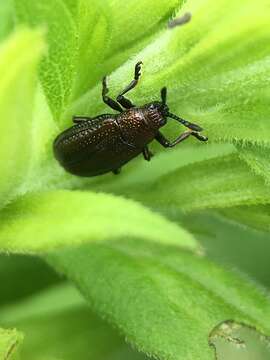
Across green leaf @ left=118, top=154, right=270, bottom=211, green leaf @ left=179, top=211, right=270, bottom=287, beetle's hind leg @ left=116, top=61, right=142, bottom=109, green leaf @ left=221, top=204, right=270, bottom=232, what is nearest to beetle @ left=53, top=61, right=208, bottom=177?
beetle's hind leg @ left=116, top=61, right=142, bottom=109

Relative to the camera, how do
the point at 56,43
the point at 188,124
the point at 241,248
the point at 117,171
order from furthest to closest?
the point at 241,248, the point at 117,171, the point at 188,124, the point at 56,43

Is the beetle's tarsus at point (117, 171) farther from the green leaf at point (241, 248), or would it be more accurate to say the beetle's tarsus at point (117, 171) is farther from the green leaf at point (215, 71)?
the green leaf at point (241, 248)

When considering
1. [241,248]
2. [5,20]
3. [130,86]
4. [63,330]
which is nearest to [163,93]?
[130,86]

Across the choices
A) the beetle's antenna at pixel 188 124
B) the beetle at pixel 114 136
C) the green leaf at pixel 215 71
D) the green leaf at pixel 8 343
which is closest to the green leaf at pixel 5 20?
the beetle at pixel 114 136

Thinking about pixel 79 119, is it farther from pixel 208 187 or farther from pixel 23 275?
pixel 23 275

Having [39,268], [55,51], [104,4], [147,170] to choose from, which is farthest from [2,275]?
[104,4]

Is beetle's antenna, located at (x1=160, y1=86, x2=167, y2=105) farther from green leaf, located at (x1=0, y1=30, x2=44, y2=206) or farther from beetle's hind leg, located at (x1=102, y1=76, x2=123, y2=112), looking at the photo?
green leaf, located at (x1=0, y1=30, x2=44, y2=206)
